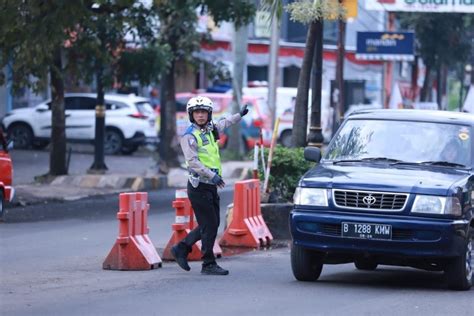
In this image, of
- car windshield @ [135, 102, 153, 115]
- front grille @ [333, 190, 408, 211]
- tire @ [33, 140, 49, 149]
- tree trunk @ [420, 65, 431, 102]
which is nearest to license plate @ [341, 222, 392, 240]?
front grille @ [333, 190, 408, 211]

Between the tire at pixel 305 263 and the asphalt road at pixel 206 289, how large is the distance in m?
0.13

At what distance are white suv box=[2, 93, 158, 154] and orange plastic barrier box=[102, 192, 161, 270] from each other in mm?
24365

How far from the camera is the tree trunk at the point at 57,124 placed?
82.5 ft

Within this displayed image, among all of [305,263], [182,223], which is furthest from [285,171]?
[305,263]

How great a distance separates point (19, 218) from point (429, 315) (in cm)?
1110

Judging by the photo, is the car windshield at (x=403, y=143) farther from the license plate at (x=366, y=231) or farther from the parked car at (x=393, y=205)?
the license plate at (x=366, y=231)

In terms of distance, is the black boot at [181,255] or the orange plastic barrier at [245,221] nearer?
the black boot at [181,255]

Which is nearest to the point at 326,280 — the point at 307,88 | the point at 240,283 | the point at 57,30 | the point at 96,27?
the point at 240,283

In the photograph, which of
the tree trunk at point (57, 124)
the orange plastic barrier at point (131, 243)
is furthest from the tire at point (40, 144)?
the orange plastic barrier at point (131, 243)

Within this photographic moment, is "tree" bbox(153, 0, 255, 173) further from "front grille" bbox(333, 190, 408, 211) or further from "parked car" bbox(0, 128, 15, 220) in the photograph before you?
"front grille" bbox(333, 190, 408, 211)

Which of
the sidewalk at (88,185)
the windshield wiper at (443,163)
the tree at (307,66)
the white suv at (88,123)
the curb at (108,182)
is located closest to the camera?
the windshield wiper at (443,163)

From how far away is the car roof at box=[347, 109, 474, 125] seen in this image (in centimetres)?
1241

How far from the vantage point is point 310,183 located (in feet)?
37.3

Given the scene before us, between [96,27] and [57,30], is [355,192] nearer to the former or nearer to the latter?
[57,30]
